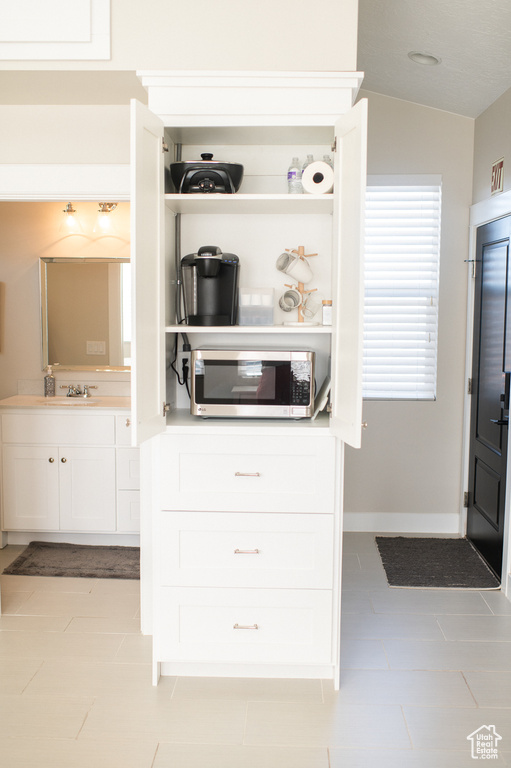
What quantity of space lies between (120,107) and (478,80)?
73.1 inches

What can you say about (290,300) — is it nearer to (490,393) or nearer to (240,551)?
(240,551)

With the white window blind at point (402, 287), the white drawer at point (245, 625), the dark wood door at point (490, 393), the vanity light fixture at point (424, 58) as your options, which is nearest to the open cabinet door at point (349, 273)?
the white drawer at point (245, 625)

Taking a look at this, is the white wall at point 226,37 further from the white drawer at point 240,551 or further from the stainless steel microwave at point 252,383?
the white drawer at point 240,551

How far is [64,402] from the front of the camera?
394 cm

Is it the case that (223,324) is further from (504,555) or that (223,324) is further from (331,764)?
(504,555)

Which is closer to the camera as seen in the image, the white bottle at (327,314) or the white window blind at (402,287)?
the white bottle at (327,314)

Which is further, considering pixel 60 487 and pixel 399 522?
pixel 399 522

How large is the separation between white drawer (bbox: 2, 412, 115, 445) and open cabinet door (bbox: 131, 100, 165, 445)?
1427 millimetres

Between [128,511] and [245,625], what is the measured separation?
1.52m

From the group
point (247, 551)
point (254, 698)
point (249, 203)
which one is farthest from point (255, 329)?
point (254, 698)

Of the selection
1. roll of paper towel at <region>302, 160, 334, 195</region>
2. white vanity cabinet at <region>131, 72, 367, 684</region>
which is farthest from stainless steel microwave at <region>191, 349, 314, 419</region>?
roll of paper towel at <region>302, 160, 334, 195</region>

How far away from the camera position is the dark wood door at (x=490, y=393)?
3.44m

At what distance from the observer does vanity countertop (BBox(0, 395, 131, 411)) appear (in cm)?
379

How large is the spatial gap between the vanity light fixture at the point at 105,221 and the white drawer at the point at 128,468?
1.44 m
